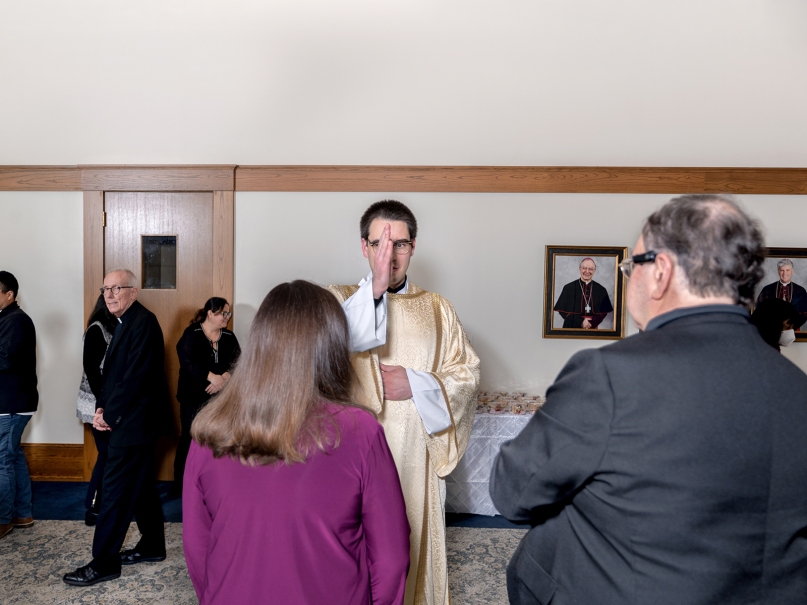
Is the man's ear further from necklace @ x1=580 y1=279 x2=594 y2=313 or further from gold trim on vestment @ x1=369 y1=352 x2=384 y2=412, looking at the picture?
necklace @ x1=580 y1=279 x2=594 y2=313

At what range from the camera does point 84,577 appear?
3426 millimetres

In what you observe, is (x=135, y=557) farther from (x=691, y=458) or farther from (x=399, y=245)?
Answer: (x=691, y=458)

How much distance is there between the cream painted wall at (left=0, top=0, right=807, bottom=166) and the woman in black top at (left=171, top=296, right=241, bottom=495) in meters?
1.49

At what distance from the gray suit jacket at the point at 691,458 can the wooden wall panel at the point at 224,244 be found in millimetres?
4504

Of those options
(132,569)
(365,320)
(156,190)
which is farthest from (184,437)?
(365,320)

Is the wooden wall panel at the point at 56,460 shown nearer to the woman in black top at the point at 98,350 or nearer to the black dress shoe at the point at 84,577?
the woman in black top at the point at 98,350

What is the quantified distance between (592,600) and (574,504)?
176mm

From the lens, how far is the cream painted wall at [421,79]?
5.17m

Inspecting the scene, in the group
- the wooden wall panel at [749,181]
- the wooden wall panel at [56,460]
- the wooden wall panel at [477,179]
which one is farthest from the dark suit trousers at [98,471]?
the wooden wall panel at [749,181]

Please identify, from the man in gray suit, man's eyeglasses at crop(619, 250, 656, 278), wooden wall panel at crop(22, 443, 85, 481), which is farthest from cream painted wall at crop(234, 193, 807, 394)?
the man in gray suit

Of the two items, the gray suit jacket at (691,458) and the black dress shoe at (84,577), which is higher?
the gray suit jacket at (691,458)

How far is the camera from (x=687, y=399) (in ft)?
3.53

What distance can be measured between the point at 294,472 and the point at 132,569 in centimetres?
295

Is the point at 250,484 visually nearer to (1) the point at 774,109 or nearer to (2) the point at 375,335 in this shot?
(2) the point at 375,335
